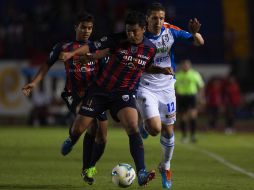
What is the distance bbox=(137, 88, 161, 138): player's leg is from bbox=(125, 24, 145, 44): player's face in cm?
97

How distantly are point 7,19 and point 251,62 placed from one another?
9.90 meters

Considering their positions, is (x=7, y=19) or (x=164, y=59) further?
(x=7, y=19)

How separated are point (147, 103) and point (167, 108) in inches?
15.3

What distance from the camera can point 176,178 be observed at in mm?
13055

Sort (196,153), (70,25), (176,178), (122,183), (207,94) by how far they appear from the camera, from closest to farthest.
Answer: (122,183), (176,178), (196,153), (207,94), (70,25)

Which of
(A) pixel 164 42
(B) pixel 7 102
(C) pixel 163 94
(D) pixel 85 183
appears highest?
(A) pixel 164 42

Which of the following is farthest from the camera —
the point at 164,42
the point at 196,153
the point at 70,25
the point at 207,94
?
the point at 70,25

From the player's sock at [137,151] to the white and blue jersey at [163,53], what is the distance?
3.49ft

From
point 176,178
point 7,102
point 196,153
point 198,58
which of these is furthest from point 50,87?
point 176,178

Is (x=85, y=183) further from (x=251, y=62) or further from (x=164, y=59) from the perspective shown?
(x=251, y=62)

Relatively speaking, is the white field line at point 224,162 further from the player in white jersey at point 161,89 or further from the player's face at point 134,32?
the player's face at point 134,32

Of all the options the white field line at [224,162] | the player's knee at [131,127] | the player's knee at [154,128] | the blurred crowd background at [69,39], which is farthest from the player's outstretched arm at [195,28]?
the blurred crowd background at [69,39]

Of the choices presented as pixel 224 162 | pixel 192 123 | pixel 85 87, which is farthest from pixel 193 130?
pixel 85 87

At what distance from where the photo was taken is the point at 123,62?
11.3 meters
